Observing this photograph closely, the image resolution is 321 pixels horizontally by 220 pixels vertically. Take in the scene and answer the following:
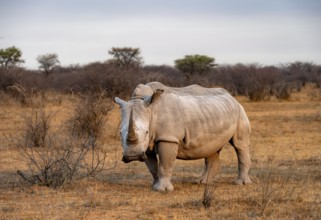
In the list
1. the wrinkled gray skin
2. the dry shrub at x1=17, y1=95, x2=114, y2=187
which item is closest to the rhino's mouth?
the wrinkled gray skin

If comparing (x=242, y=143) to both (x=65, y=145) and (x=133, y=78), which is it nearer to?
(x=65, y=145)

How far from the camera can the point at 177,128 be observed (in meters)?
8.18

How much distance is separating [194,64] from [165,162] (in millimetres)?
41519

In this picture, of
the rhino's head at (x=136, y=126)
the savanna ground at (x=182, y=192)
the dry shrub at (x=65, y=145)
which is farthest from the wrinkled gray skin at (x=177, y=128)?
the dry shrub at (x=65, y=145)

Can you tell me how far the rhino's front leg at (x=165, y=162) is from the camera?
8047 mm

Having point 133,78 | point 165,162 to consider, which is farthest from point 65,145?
point 133,78

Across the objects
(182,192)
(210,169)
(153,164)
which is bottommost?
(182,192)

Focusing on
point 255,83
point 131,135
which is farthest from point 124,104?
point 255,83

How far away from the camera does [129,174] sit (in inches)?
393

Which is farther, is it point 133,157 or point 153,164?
point 153,164

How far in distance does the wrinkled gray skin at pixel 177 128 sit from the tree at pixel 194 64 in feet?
128

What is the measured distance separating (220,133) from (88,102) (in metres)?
6.47

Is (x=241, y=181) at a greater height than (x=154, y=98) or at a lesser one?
lesser

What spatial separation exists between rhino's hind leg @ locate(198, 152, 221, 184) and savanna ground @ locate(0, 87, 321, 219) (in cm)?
15
